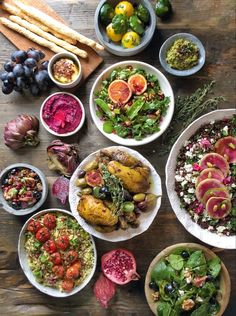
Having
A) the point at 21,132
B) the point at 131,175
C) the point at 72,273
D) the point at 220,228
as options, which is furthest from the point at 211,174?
the point at 21,132

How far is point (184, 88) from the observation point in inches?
112

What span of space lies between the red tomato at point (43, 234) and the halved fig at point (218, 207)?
805 millimetres

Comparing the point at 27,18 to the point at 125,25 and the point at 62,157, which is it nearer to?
the point at 125,25

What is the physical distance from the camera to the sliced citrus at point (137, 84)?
9.13ft

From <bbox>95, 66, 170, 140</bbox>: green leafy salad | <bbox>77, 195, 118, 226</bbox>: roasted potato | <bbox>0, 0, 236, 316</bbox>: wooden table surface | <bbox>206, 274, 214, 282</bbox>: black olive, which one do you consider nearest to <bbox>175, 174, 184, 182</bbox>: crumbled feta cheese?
<bbox>0, 0, 236, 316</bbox>: wooden table surface

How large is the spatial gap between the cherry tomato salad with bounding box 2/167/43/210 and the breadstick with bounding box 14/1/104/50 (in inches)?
27.9

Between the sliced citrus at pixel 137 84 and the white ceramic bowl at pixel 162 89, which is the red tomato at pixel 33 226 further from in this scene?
the sliced citrus at pixel 137 84

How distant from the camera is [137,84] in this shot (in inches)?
110

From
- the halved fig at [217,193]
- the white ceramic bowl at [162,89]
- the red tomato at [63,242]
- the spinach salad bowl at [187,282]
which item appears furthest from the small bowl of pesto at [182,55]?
the red tomato at [63,242]

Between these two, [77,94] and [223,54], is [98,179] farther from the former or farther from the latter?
[223,54]

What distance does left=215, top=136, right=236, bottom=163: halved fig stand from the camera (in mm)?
2695

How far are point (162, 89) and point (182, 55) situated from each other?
193 millimetres

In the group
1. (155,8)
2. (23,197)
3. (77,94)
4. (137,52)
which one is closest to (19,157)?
(23,197)

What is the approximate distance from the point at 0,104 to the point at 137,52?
0.77 meters
